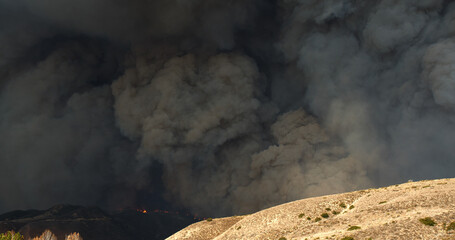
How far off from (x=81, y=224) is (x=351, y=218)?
161m

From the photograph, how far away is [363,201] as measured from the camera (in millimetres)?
53188

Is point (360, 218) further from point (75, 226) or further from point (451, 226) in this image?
point (75, 226)

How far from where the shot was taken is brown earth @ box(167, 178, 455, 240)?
37188 mm

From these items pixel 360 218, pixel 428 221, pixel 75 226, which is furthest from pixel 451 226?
pixel 75 226

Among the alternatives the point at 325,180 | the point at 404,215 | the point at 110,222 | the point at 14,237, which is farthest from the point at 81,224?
the point at 404,215

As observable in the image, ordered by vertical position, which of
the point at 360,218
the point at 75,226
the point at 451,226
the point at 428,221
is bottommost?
the point at 451,226

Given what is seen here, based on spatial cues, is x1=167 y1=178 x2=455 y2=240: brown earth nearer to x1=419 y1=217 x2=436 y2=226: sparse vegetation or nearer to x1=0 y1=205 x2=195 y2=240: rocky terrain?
x1=419 y1=217 x2=436 y2=226: sparse vegetation

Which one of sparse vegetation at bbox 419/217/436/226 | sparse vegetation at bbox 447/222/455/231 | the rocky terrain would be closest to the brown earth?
sparse vegetation at bbox 447/222/455/231

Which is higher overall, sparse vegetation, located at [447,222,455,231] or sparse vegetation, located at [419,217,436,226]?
sparse vegetation, located at [419,217,436,226]

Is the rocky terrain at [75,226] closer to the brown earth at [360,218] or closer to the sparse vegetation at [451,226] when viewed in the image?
the brown earth at [360,218]

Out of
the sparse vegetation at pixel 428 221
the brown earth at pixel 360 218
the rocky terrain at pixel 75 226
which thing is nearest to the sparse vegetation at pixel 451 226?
the brown earth at pixel 360 218

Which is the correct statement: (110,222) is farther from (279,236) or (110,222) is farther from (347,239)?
(347,239)

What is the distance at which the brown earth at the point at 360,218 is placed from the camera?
122 ft

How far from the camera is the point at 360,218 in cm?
4488
